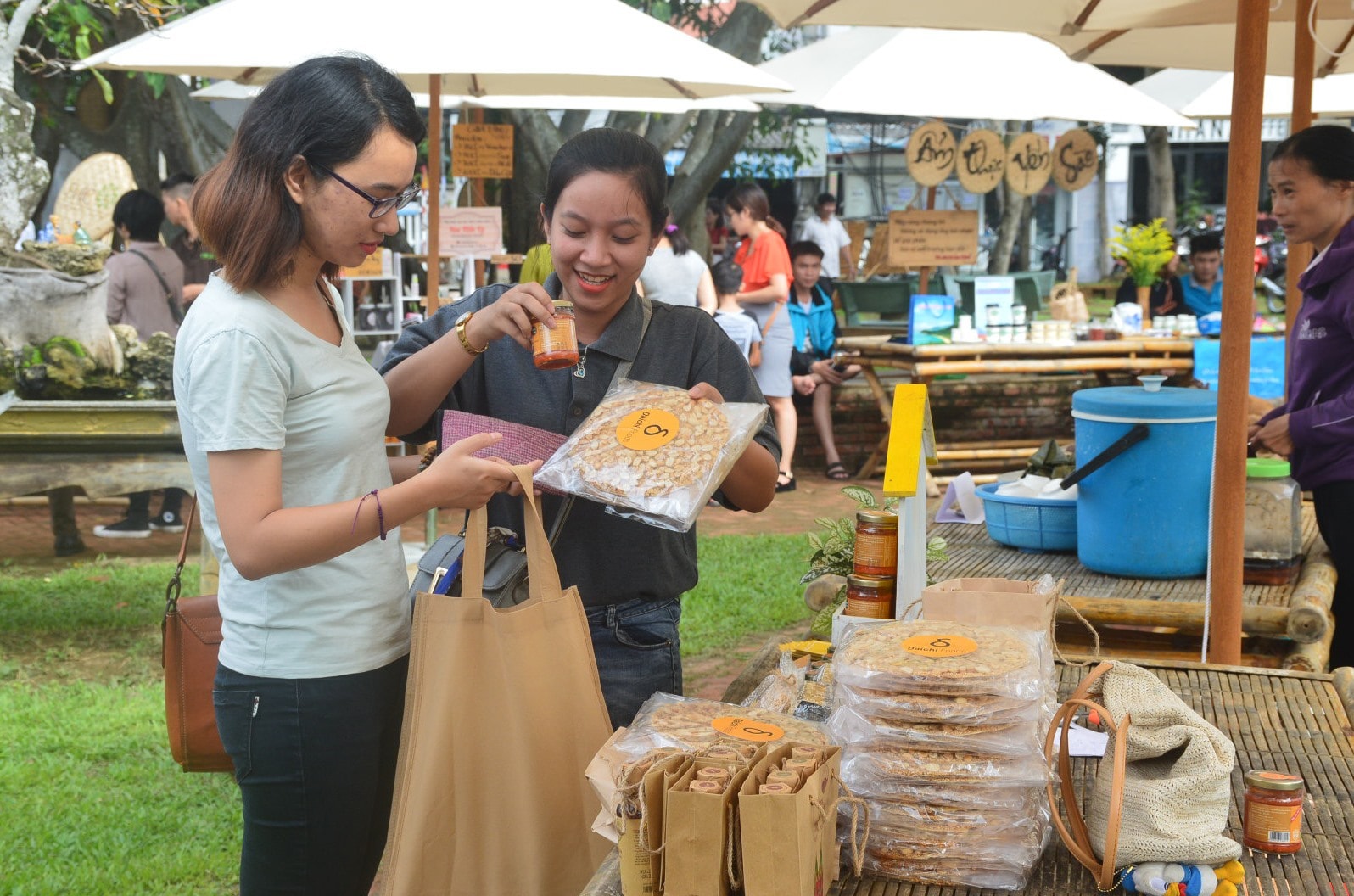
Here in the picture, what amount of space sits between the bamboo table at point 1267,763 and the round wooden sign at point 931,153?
6.87 metres

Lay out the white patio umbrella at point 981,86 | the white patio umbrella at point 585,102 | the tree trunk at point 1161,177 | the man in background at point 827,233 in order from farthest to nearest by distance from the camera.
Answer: the tree trunk at point 1161,177
the man in background at point 827,233
the white patio umbrella at point 585,102
the white patio umbrella at point 981,86

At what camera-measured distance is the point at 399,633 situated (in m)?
2.03

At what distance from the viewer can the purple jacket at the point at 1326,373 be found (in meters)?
3.75

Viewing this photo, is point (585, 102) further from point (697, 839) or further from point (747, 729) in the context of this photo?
point (697, 839)

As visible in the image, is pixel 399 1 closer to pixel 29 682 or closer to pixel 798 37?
pixel 29 682

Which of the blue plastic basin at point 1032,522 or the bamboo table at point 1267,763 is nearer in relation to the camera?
the bamboo table at point 1267,763

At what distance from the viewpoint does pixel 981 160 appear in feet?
31.2

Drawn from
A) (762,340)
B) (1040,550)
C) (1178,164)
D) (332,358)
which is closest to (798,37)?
(1178,164)

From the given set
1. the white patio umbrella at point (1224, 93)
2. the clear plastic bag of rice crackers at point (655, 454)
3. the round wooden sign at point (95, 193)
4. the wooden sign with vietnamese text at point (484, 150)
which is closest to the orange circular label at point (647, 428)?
the clear plastic bag of rice crackers at point (655, 454)

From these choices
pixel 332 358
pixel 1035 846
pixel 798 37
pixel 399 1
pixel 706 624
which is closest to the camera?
pixel 1035 846

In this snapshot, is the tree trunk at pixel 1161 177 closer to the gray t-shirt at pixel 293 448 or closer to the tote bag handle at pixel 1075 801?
the tote bag handle at pixel 1075 801

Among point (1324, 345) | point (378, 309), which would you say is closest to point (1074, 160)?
point (378, 309)

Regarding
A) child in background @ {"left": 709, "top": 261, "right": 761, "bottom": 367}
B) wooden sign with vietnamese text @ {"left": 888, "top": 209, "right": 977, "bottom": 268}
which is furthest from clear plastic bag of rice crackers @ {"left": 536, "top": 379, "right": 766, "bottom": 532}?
wooden sign with vietnamese text @ {"left": 888, "top": 209, "right": 977, "bottom": 268}

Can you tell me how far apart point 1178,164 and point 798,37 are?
1383 cm
